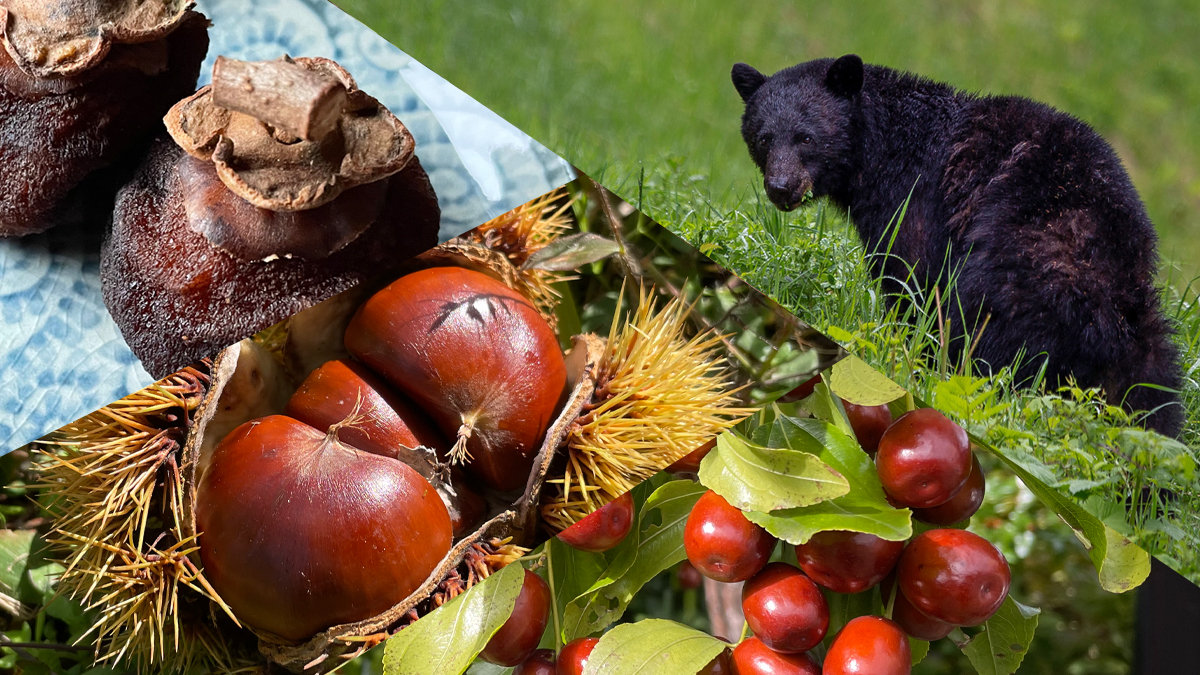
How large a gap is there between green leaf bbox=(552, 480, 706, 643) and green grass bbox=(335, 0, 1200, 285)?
365 millimetres

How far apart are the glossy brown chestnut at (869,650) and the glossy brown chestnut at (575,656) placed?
144 mm

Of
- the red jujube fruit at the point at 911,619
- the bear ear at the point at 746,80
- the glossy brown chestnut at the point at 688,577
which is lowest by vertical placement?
the glossy brown chestnut at the point at 688,577

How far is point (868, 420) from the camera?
0.64m

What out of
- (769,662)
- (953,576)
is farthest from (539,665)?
(953,576)

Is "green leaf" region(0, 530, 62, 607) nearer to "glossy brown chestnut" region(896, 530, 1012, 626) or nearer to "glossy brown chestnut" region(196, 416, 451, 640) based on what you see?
"glossy brown chestnut" region(196, 416, 451, 640)

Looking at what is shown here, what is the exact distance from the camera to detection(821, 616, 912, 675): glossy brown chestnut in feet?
1.76

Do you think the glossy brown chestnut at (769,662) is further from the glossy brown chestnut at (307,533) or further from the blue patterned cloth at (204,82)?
the blue patterned cloth at (204,82)

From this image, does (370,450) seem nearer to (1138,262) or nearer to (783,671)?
(783,671)

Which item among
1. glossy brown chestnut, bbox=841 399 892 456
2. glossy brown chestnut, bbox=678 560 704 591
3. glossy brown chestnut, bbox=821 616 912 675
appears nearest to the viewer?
glossy brown chestnut, bbox=821 616 912 675

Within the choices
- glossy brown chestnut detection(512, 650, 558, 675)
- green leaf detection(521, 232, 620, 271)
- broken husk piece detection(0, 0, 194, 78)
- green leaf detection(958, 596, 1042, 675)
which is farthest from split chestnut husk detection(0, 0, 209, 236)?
green leaf detection(958, 596, 1042, 675)

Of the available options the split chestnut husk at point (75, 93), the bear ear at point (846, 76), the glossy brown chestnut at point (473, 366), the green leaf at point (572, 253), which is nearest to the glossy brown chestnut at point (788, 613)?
the glossy brown chestnut at point (473, 366)

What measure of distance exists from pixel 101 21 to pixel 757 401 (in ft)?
2.24

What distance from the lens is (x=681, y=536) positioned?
646 millimetres

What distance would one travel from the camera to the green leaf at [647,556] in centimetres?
64
